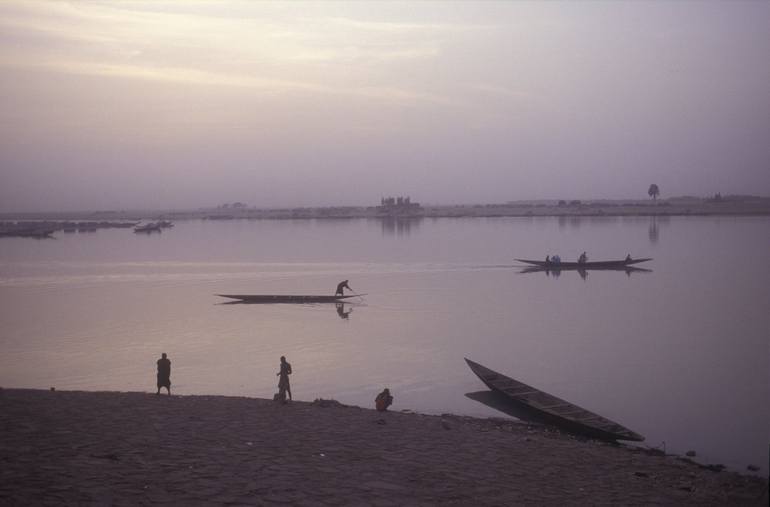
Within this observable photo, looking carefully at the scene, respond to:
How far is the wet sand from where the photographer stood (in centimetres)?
819

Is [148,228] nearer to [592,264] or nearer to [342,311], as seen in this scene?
[592,264]

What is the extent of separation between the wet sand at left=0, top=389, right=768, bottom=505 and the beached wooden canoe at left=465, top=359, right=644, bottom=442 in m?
0.29

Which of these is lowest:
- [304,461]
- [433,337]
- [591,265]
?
[433,337]

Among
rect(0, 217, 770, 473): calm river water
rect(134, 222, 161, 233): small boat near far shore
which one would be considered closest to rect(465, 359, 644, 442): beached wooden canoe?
rect(0, 217, 770, 473): calm river water

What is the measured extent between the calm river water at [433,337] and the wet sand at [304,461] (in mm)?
2952

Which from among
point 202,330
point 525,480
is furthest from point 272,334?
point 525,480

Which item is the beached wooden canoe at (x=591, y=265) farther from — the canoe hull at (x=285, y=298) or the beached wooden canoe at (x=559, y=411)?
the beached wooden canoe at (x=559, y=411)

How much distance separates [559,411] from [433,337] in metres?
10.8

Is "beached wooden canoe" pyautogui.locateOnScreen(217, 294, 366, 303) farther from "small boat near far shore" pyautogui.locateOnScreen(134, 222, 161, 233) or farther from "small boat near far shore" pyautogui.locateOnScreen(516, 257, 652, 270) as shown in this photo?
"small boat near far shore" pyautogui.locateOnScreen(134, 222, 161, 233)

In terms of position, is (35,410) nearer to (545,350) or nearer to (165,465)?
(165,465)

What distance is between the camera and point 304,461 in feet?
31.2

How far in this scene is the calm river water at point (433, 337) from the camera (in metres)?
16.6

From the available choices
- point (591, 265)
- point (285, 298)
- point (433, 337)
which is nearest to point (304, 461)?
point (433, 337)

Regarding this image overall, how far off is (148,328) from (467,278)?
22466 millimetres
